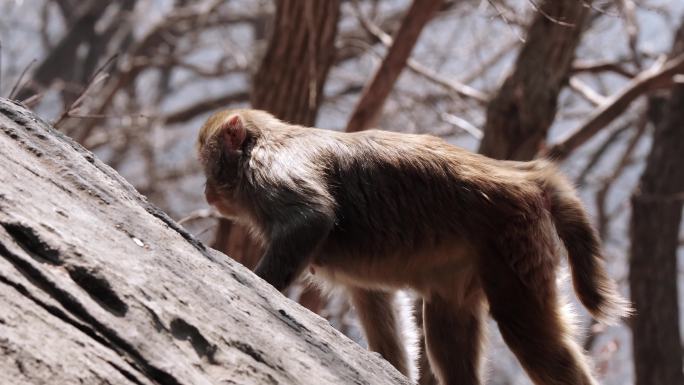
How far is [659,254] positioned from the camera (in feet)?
26.5

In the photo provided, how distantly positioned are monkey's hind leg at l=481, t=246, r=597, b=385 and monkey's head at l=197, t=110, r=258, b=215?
1.48 metres

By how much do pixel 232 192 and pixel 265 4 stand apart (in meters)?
8.65

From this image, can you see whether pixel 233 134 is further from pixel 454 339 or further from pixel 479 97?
pixel 479 97

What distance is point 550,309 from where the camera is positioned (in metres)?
4.44

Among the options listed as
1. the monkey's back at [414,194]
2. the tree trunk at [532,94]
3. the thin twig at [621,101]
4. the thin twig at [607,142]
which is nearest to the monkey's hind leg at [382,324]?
the monkey's back at [414,194]

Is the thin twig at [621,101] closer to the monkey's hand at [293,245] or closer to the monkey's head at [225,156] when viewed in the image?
the monkey's head at [225,156]

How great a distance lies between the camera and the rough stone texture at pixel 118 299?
2.45 metres

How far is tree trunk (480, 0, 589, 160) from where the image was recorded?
6711 mm

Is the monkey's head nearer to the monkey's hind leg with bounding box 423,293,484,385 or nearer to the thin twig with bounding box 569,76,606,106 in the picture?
the monkey's hind leg with bounding box 423,293,484,385

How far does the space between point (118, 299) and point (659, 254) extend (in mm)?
6331

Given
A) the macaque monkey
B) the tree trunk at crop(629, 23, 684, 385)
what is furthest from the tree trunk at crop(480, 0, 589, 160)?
the macaque monkey

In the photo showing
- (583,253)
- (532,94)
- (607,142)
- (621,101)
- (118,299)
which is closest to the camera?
(118,299)

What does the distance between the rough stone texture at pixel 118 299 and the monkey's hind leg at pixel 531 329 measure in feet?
3.72

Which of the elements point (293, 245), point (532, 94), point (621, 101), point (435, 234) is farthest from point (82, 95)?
point (621, 101)
